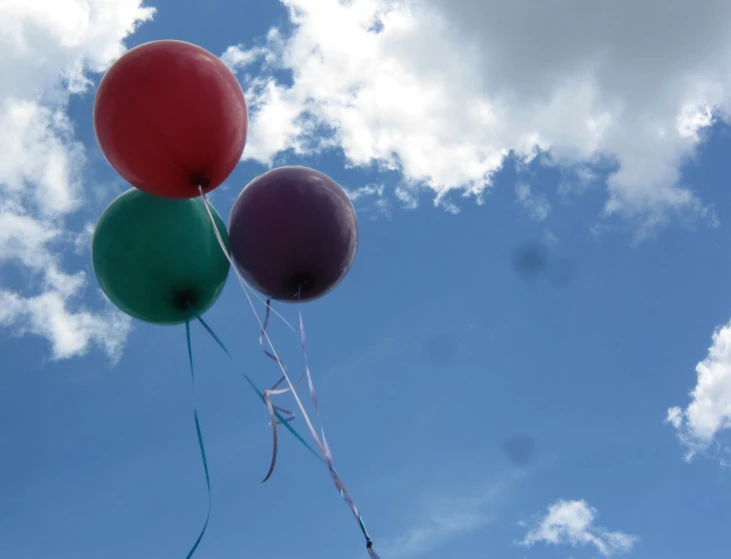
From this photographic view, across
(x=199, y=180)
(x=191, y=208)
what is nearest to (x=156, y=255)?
(x=191, y=208)

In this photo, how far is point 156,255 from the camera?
509 cm

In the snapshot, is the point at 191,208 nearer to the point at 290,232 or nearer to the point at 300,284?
the point at 290,232

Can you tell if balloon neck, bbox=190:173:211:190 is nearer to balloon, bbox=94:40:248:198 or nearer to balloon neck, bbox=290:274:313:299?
balloon, bbox=94:40:248:198

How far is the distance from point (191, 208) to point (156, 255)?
47 centimetres

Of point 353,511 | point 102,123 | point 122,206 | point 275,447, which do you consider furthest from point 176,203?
point 353,511

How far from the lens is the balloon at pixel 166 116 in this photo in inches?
186

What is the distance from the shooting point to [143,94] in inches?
185

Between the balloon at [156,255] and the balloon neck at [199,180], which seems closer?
the balloon neck at [199,180]

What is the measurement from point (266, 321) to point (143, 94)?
1861mm

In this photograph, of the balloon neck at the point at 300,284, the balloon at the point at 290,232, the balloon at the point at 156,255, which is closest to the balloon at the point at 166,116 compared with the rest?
the balloon at the point at 156,255

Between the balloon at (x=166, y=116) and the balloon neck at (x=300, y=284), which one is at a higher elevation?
the balloon at (x=166, y=116)

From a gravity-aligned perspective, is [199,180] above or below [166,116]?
below

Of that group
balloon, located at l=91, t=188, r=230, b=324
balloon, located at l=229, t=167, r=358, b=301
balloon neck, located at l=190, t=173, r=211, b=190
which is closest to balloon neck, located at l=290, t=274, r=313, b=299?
balloon, located at l=229, t=167, r=358, b=301

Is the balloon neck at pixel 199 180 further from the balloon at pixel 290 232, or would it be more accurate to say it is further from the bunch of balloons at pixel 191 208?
the balloon at pixel 290 232
